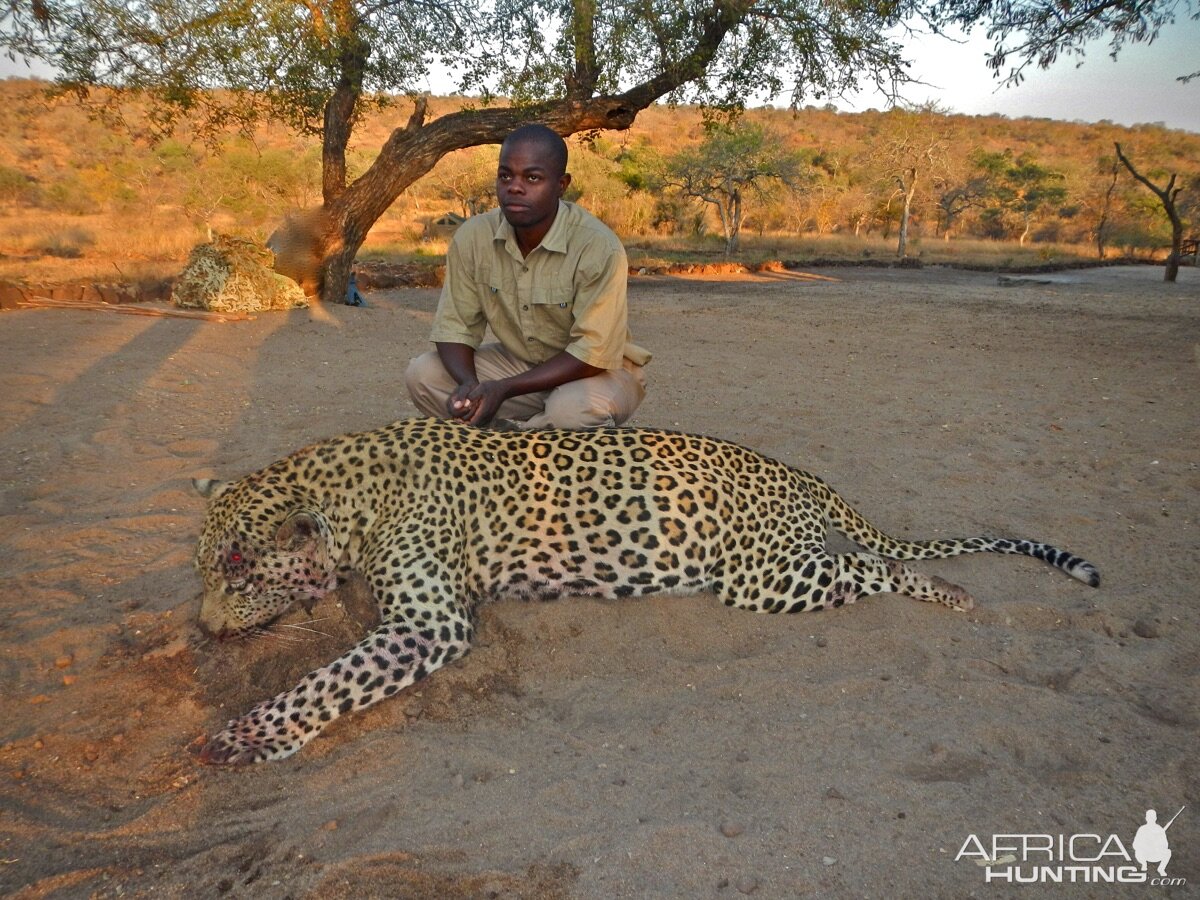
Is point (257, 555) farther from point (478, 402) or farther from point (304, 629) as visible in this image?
point (478, 402)

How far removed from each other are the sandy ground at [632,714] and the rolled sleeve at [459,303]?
1.94 metres

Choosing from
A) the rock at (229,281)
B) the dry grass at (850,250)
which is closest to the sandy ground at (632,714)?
the rock at (229,281)

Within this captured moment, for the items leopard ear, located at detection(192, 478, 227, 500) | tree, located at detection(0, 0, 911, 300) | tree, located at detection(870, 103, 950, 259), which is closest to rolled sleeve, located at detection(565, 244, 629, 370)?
leopard ear, located at detection(192, 478, 227, 500)

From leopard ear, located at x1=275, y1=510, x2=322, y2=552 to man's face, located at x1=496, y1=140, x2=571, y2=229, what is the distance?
1.99 m

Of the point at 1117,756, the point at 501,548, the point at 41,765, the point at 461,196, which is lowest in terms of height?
the point at 41,765

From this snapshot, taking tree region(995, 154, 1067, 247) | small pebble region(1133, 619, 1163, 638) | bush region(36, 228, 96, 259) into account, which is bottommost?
small pebble region(1133, 619, 1163, 638)

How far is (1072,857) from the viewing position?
8.43ft

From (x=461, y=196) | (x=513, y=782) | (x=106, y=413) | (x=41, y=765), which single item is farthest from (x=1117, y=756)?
(x=461, y=196)

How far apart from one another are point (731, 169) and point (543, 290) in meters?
33.4

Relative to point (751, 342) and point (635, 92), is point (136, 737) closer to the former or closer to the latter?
point (751, 342)

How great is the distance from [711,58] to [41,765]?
14371mm

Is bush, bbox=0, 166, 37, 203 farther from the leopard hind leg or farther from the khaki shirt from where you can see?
the leopard hind leg

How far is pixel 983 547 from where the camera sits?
15.0 feet

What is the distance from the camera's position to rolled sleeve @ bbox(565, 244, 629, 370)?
476 centimetres
